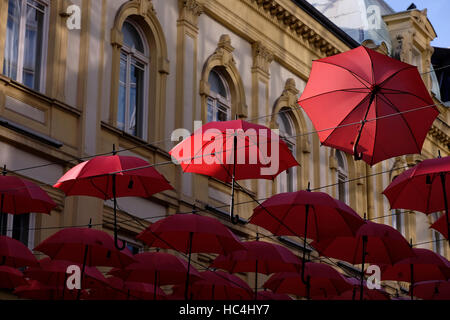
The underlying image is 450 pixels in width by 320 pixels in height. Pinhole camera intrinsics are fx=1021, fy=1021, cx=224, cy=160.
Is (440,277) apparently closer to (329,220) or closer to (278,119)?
(329,220)

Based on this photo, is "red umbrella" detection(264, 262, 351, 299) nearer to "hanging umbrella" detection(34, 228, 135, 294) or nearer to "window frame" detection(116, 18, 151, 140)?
"hanging umbrella" detection(34, 228, 135, 294)

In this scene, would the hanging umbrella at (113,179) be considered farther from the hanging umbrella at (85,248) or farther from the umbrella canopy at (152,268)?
the umbrella canopy at (152,268)

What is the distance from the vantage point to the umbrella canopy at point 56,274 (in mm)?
16391

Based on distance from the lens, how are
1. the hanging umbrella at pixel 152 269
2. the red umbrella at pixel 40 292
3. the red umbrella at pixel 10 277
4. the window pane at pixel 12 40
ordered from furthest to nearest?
the window pane at pixel 12 40 < the hanging umbrella at pixel 152 269 < the red umbrella at pixel 40 292 < the red umbrella at pixel 10 277

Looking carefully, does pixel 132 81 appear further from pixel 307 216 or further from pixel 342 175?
pixel 342 175

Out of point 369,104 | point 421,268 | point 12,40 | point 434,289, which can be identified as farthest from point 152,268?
point 434,289

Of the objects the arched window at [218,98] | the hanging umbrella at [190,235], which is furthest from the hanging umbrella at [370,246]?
the arched window at [218,98]

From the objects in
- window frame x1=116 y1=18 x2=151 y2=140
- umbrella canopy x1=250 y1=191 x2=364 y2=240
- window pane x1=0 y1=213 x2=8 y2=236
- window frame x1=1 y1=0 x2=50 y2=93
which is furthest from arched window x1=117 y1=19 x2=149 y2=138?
umbrella canopy x1=250 y1=191 x2=364 y2=240

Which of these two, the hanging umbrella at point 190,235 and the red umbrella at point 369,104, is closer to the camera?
the red umbrella at point 369,104

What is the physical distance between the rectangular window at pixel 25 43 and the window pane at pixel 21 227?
8.50 ft

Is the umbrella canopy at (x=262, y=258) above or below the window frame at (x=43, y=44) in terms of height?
below

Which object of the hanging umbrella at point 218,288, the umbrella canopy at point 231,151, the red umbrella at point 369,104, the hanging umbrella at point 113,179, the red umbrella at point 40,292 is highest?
the red umbrella at point 369,104

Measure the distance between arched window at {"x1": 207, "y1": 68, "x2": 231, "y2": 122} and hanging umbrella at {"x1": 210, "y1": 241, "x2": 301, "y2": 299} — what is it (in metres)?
7.12

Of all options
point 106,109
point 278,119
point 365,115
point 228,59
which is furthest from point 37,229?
point 278,119
